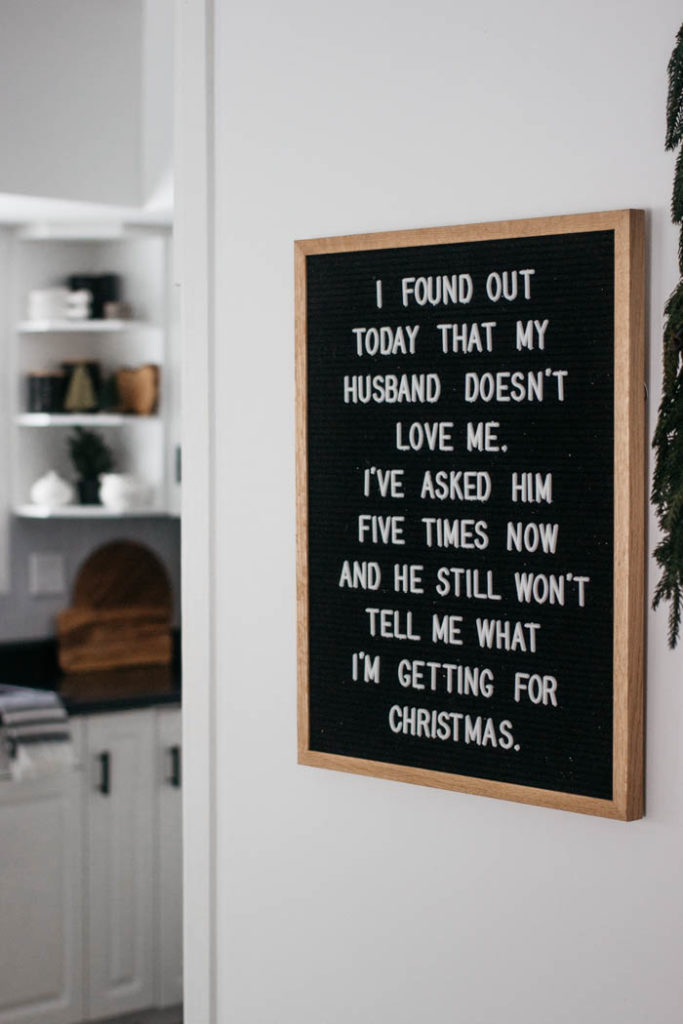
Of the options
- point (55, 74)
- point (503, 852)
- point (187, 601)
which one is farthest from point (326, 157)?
point (55, 74)

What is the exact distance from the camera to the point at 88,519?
3998 millimetres

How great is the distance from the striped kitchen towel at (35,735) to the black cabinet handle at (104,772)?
0.42 feet

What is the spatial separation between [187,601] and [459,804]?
513 millimetres

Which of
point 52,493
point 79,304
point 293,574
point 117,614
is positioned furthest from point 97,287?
point 293,574

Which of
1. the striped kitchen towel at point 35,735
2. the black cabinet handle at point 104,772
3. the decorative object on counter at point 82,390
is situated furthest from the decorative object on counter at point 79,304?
the black cabinet handle at point 104,772

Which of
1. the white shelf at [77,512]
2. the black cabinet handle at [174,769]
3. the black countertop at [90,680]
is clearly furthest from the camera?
the white shelf at [77,512]

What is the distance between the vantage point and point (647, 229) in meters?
1.48

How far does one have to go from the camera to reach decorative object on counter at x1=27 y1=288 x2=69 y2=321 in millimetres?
3736

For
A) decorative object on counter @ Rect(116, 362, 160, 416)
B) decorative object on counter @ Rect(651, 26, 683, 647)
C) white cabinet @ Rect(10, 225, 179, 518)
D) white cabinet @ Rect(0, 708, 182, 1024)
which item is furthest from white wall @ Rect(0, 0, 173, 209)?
decorative object on counter @ Rect(651, 26, 683, 647)

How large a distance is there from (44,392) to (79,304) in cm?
28

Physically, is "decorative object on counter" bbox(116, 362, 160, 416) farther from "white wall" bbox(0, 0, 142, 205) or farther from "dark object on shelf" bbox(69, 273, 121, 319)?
"white wall" bbox(0, 0, 142, 205)

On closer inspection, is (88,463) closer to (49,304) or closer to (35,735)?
(49,304)

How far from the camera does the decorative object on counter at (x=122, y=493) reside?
12.1 feet

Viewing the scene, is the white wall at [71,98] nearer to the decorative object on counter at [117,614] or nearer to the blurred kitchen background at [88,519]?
the blurred kitchen background at [88,519]
